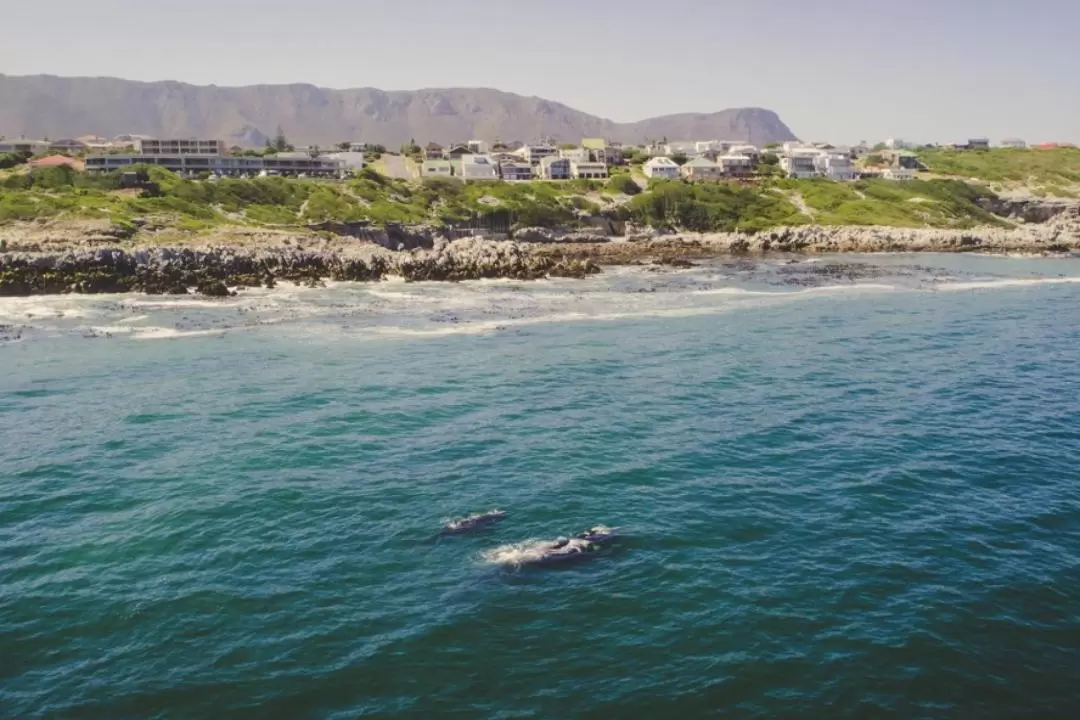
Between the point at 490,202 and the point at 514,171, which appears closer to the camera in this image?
the point at 490,202

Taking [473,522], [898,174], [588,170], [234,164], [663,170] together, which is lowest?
[473,522]

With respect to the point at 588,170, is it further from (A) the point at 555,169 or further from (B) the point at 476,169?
→ (B) the point at 476,169

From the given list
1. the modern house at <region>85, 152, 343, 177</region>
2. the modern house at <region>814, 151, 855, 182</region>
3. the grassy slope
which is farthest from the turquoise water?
the modern house at <region>814, 151, 855, 182</region>

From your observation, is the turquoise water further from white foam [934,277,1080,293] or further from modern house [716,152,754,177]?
modern house [716,152,754,177]

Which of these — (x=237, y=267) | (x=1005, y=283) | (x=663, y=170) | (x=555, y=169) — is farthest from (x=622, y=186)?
(x=237, y=267)

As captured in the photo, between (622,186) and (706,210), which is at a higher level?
(622,186)

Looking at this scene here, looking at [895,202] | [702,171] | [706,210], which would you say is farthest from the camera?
[702,171]

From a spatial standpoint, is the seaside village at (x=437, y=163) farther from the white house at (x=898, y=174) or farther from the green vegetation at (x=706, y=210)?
the green vegetation at (x=706, y=210)

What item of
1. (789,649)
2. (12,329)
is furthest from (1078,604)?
(12,329)
